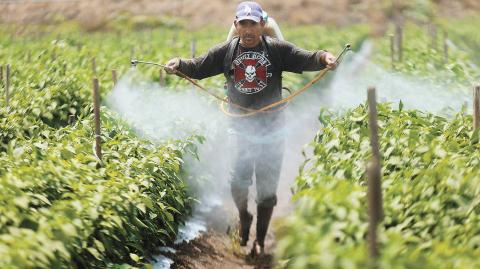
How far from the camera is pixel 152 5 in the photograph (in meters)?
47.8

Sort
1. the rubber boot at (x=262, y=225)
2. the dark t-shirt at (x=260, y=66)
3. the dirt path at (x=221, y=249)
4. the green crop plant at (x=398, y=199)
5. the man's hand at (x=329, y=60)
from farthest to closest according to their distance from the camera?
the rubber boot at (x=262, y=225), the dark t-shirt at (x=260, y=66), the dirt path at (x=221, y=249), the man's hand at (x=329, y=60), the green crop plant at (x=398, y=199)

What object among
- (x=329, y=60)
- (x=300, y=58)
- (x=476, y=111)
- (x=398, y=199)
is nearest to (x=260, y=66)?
(x=300, y=58)

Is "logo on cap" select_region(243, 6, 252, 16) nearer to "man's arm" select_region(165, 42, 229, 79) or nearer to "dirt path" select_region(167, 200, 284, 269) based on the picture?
"man's arm" select_region(165, 42, 229, 79)

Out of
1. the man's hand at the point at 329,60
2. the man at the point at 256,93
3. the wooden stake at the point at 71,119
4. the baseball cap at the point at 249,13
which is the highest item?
the baseball cap at the point at 249,13

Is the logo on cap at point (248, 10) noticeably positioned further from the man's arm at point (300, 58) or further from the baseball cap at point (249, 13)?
the man's arm at point (300, 58)

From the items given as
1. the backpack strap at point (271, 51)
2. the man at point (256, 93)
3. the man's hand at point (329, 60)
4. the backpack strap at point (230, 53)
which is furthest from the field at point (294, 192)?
the backpack strap at point (230, 53)

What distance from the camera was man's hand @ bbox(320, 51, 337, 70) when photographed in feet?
20.4

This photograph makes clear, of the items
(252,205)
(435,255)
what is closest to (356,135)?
(435,255)

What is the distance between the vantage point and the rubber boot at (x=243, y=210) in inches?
268

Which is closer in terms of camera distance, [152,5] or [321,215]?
[321,215]

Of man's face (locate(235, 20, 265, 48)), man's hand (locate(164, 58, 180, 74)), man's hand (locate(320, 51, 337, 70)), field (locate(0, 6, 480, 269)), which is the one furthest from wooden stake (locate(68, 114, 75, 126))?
man's hand (locate(320, 51, 337, 70))

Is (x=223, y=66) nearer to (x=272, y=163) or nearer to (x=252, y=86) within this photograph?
(x=252, y=86)

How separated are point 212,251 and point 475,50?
15.7m

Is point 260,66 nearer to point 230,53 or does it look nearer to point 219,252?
point 230,53
